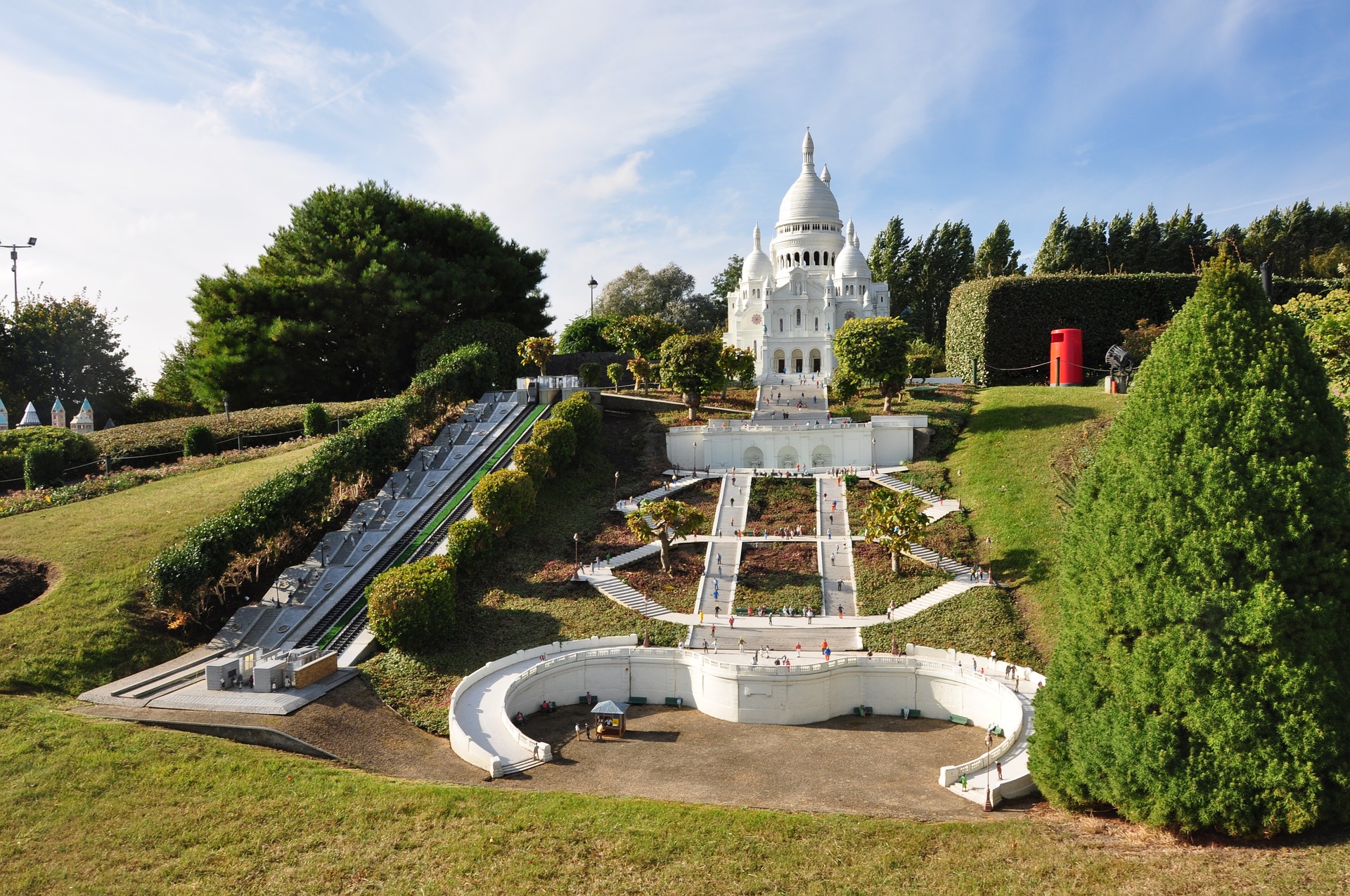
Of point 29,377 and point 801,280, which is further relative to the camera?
point 801,280

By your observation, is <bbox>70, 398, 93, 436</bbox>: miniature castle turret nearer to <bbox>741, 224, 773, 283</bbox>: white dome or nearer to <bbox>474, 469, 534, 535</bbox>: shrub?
<bbox>474, 469, 534, 535</bbox>: shrub

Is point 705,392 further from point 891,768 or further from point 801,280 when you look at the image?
point 891,768

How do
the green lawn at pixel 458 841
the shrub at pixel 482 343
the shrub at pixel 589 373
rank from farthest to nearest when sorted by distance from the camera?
→ the shrub at pixel 482 343
the shrub at pixel 589 373
the green lawn at pixel 458 841

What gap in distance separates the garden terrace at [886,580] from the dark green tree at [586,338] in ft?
160

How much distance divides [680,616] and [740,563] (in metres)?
5.47

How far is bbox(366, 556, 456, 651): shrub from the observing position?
31.3 m

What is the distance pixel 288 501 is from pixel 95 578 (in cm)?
753

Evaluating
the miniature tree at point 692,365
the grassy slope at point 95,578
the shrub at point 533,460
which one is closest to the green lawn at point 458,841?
the grassy slope at point 95,578

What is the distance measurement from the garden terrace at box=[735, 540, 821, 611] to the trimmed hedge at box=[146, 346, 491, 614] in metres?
19.9

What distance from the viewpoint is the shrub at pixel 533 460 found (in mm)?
43656

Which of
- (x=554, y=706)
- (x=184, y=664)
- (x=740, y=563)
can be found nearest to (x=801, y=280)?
(x=740, y=563)

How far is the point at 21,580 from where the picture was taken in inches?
1310

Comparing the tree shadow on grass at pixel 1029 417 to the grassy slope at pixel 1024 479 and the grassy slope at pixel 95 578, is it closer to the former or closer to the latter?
the grassy slope at pixel 1024 479

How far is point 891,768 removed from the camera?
25344mm
